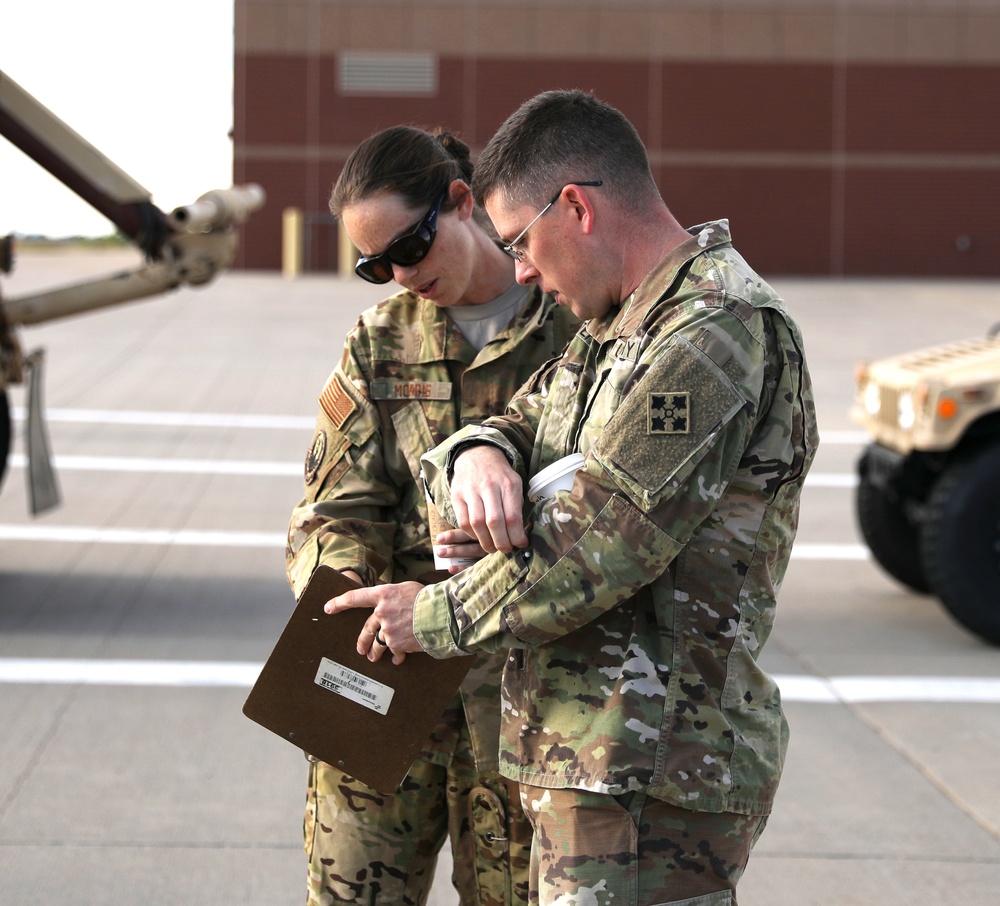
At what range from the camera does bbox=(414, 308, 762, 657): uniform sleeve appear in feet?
6.42

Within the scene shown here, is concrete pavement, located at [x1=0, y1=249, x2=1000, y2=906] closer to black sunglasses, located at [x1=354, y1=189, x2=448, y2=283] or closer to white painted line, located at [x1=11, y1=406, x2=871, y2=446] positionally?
white painted line, located at [x1=11, y1=406, x2=871, y2=446]

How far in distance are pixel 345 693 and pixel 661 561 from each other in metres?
0.74

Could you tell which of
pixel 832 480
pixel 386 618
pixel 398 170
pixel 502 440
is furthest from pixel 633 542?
pixel 832 480

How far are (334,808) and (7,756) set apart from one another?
105 inches

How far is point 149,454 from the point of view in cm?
1151

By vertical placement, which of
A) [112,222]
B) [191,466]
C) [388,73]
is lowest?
[191,466]

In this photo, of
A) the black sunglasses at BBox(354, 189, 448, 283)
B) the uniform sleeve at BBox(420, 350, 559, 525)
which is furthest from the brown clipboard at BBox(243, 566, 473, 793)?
the black sunglasses at BBox(354, 189, 448, 283)

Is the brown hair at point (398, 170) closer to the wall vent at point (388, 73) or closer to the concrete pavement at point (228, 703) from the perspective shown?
the concrete pavement at point (228, 703)

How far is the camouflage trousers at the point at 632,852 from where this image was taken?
2084mm

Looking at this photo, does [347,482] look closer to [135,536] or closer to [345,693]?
[345,693]

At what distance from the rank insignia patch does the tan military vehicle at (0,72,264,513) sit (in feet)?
16.7

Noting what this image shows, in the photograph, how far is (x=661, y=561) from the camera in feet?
6.50

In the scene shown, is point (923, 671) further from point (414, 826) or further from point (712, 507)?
point (712, 507)

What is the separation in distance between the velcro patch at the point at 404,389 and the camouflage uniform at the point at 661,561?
614 mm
